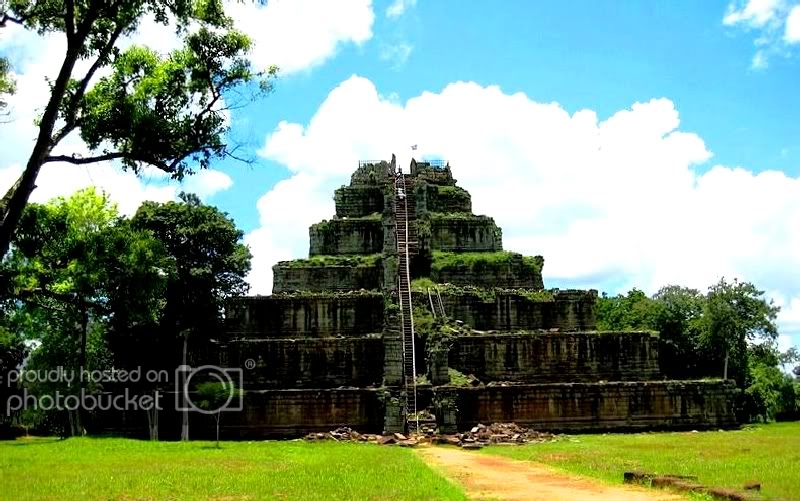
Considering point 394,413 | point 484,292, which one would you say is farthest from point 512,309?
point 394,413

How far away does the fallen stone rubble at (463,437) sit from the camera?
26828 mm

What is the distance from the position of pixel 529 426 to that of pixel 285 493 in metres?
18.2

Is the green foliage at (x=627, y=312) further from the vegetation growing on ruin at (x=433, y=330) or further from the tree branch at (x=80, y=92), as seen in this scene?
the tree branch at (x=80, y=92)

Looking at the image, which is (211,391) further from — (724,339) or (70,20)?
(724,339)

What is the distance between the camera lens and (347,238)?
4084 cm

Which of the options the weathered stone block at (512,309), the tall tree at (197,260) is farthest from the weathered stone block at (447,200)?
the tall tree at (197,260)

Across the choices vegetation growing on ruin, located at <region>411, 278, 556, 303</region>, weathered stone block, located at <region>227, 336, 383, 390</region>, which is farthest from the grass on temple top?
weathered stone block, located at <region>227, 336, 383, 390</region>

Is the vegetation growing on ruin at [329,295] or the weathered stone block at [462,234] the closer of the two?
the vegetation growing on ruin at [329,295]

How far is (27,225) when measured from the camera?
16547mm

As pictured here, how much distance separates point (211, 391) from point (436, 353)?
8.93m

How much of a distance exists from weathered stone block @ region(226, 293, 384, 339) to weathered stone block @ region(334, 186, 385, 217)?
30.0ft

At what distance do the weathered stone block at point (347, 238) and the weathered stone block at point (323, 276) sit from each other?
2.47 metres

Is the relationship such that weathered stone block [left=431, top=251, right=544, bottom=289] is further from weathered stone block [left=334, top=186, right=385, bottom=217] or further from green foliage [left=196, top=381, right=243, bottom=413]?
green foliage [left=196, top=381, right=243, bottom=413]

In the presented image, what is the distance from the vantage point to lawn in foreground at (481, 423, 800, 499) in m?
14.4
